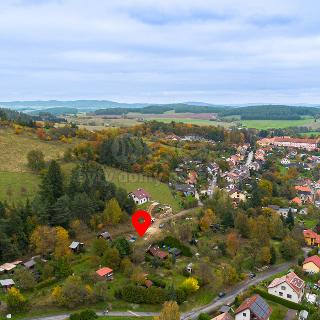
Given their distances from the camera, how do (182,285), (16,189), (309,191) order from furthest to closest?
(309,191) → (16,189) → (182,285)

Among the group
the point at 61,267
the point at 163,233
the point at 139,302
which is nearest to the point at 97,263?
the point at 61,267

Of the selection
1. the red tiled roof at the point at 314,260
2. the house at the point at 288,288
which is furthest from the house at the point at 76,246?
the red tiled roof at the point at 314,260

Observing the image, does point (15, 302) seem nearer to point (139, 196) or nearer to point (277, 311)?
point (277, 311)

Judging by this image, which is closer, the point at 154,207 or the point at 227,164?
the point at 154,207

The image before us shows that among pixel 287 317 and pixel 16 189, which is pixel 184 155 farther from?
pixel 287 317

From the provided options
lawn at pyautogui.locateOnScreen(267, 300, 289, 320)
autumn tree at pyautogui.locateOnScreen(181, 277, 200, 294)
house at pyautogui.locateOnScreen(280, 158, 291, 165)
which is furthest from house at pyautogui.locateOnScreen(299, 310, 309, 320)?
house at pyautogui.locateOnScreen(280, 158, 291, 165)

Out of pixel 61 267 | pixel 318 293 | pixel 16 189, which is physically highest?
pixel 16 189

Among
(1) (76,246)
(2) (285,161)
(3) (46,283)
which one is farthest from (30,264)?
(2) (285,161)
